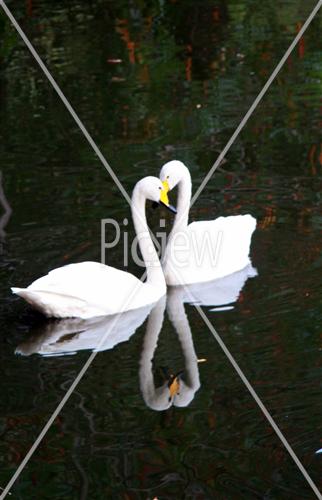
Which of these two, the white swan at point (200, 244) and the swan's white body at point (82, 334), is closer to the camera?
the swan's white body at point (82, 334)

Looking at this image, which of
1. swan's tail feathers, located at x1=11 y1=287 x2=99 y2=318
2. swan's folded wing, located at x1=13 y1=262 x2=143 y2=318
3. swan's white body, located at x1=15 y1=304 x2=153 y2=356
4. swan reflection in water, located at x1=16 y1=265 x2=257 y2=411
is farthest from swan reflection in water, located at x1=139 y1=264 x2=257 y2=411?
swan's tail feathers, located at x1=11 y1=287 x2=99 y2=318

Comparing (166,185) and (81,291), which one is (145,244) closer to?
(166,185)

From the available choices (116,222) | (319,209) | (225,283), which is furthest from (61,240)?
(319,209)

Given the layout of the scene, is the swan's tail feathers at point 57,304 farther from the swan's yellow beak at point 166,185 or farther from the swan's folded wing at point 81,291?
the swan's yellow beak at point 166,185

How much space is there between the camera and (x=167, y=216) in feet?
28.8

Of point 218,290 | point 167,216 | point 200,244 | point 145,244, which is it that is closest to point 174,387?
point 218,290

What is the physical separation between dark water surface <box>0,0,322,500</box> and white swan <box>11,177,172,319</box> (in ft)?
0.69

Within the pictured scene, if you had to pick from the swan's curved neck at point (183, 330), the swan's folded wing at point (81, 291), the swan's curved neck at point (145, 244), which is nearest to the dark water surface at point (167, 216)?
the swan's curved neck at point (183, 330)

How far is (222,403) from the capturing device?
599 centimetres

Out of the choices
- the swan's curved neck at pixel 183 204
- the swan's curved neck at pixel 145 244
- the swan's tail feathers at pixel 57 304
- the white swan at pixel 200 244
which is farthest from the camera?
the swan's curved neck at pixel 183 204

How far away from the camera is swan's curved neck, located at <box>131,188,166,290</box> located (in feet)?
25.0

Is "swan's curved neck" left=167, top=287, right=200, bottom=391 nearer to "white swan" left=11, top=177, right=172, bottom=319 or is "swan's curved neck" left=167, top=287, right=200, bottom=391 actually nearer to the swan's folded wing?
"white swan" left=11, top=177, right=172, bottom=319

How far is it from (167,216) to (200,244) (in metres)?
0.91

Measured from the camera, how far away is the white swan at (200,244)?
777 cm
